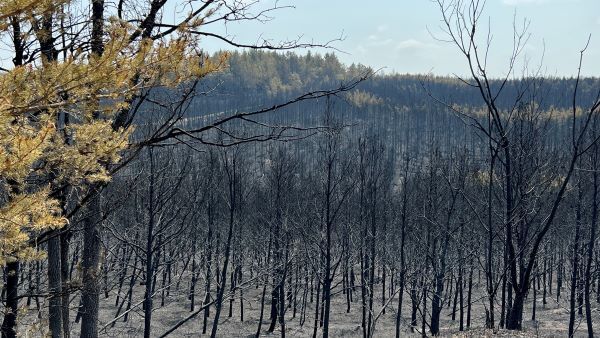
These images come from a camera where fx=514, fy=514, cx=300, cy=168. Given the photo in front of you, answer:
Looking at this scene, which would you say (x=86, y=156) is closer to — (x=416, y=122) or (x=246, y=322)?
(x=246, y=322)

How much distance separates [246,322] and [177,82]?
78.2 feet

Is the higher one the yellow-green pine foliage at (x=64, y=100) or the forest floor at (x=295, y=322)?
Answer: the yellow-green pine foliage at (x=64, y=100)

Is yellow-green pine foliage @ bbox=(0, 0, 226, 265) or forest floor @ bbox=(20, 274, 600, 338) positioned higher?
yellow-green pine foliage @ bbox=(0, 0, 226, 265)

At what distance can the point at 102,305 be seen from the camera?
27.4 m

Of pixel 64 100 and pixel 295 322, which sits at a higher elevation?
pixel 64 100

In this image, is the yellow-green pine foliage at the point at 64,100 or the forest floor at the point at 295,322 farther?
the forest floor at the point at 295,322

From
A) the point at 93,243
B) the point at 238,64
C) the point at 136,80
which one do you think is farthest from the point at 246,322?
the point at 238,64

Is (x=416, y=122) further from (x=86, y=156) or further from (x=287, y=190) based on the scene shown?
(x=86, y=156)

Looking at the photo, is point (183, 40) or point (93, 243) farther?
point (93, 243)

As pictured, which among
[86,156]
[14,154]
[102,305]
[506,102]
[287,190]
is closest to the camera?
[14,154]

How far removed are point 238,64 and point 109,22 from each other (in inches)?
5429

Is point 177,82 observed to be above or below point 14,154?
above

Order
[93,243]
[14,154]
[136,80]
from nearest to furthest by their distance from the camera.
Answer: [14,154]
[136,80]
[93,243]

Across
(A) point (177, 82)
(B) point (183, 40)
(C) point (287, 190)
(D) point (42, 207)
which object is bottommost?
(C) point (287, 190)
